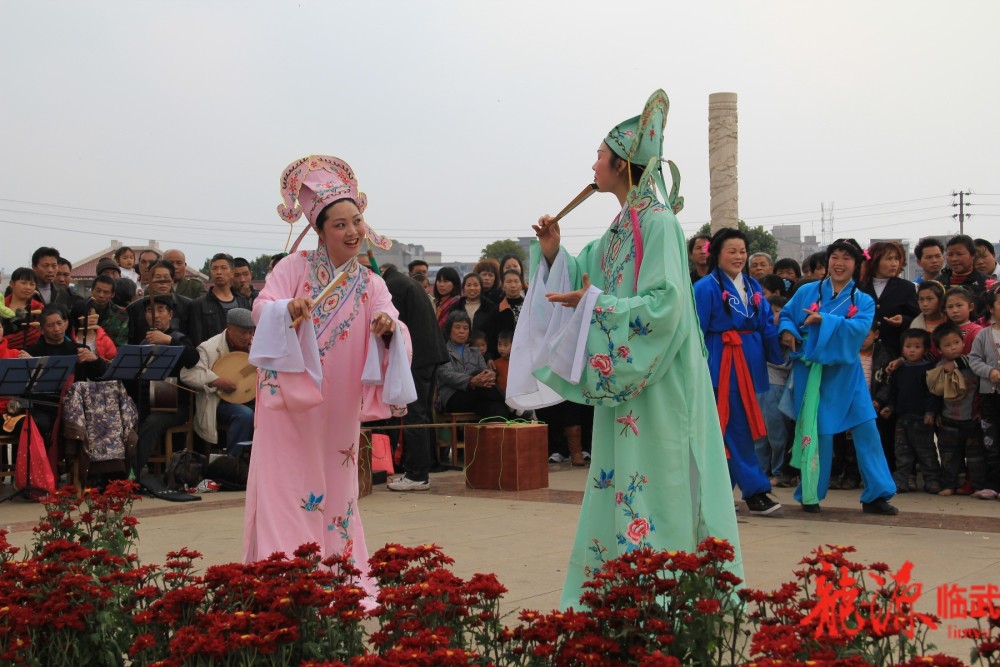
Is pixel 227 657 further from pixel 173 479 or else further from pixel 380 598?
pixel 173 479

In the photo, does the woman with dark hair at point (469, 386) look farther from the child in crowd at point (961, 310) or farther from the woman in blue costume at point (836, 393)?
the child in crowd at point (961, 310)

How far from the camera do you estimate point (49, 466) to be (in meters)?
8.53

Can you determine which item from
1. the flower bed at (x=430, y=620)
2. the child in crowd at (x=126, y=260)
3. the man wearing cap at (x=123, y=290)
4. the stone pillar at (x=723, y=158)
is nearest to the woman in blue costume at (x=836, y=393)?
the flower bed at (x=430, y=620)

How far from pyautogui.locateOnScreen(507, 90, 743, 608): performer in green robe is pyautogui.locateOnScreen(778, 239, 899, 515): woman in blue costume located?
3176mm

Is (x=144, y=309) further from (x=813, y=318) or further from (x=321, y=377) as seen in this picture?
(x=813, y=318)

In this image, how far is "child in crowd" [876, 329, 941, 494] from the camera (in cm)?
859

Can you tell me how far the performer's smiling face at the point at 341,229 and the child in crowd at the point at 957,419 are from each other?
17.5 feet

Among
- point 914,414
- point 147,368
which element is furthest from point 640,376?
point 147,368

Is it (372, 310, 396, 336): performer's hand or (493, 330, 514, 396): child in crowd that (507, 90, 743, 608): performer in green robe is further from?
(493, 330, 514, 396): child in crowd

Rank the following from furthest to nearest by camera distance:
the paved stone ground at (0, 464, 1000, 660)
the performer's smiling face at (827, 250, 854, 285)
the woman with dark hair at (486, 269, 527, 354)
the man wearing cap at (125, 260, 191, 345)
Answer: the woman with dark hair at (486, 269, 527, 354) → the man wearing cap at (125, 260, 191, 345) → the performer's smiling face at (827, 250, 854, 285) → the paved stone ground at (0, 464, 1000, 660)

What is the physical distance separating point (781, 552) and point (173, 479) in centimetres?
520

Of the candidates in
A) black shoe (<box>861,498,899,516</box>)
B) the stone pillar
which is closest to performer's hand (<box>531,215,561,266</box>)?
black shoe (<box>861,498,899,516</box>)

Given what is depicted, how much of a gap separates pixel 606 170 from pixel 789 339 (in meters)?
3.53

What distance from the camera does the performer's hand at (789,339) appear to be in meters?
7.66
